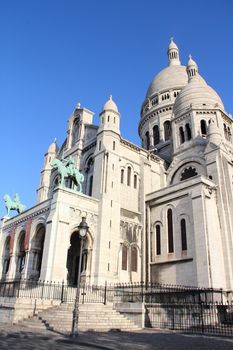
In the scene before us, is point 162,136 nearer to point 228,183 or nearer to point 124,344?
point 228,183

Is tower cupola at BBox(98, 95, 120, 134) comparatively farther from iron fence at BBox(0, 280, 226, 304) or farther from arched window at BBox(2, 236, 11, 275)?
iron fence at BBox(0, 280, 226, 304)

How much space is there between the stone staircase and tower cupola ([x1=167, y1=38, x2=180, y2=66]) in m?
54.6

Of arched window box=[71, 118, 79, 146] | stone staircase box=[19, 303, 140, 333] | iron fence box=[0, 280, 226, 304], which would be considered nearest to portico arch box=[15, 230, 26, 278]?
iron fence box=[0, 280, 226, 304]

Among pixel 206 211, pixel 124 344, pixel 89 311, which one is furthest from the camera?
pixel 206 211

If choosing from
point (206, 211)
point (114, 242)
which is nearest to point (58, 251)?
point (114, 242)

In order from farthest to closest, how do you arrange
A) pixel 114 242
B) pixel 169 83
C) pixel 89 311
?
pixel 169 83
pixel 114 242
pixel 89 311

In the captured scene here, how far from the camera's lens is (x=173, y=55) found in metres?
63.0

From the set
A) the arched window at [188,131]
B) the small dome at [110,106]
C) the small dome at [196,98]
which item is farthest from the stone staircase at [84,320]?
the small dome at [196,98]

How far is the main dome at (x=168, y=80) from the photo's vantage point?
51.9m

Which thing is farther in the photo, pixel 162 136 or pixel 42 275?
pixel 162 136

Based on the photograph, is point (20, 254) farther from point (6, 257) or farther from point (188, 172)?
point (188, 172)

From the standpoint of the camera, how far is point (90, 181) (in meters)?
33.1

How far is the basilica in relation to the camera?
80.6ft

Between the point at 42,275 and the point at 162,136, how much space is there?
30285mm
